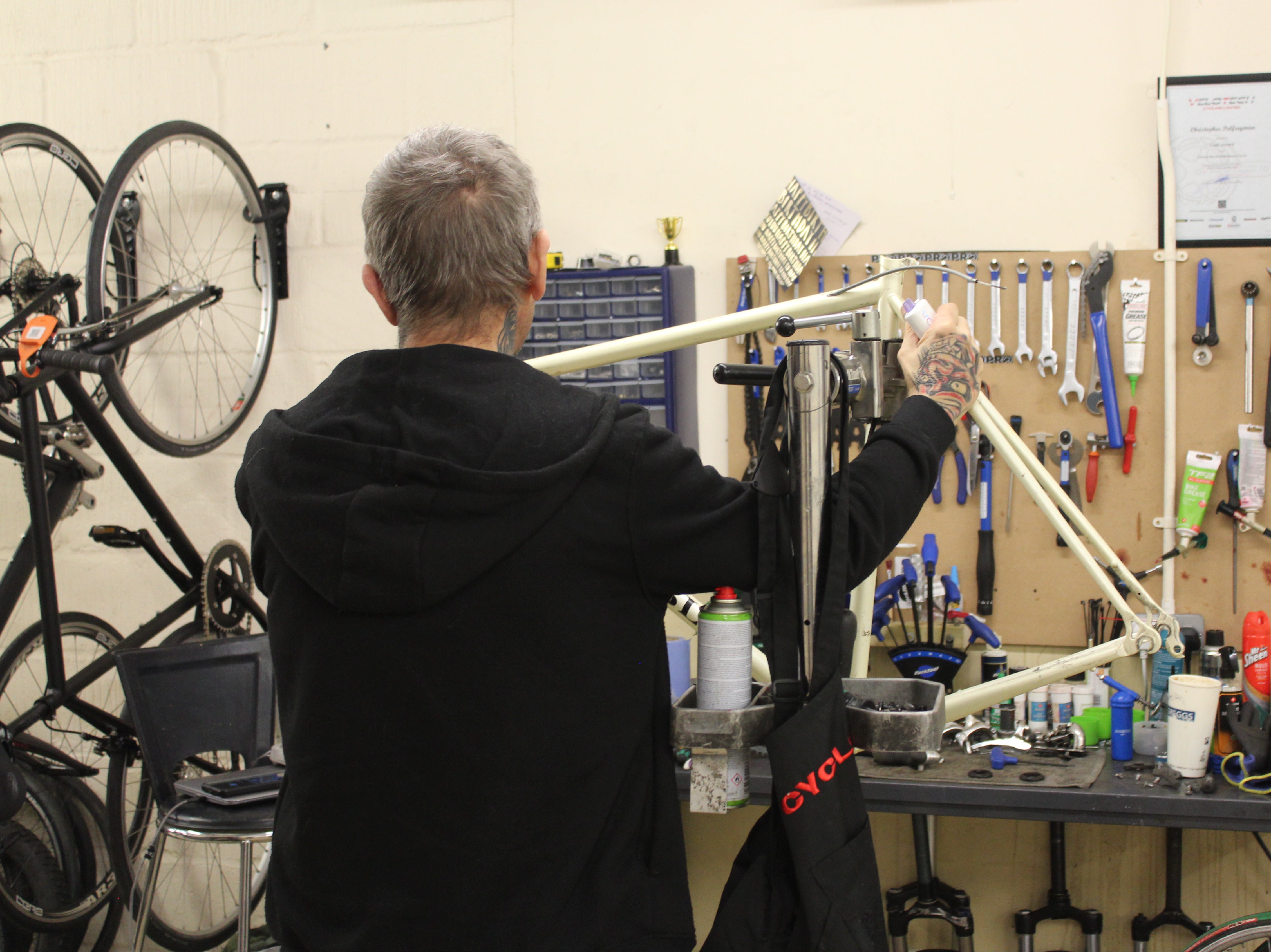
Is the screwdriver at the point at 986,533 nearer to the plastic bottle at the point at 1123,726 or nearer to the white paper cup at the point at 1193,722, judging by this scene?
the plastic bottle at the point at 1123,726

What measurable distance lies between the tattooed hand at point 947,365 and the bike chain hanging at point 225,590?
5.48 ft

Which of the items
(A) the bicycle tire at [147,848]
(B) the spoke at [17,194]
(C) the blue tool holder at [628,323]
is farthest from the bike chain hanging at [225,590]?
(B) the spoke at [17,194]

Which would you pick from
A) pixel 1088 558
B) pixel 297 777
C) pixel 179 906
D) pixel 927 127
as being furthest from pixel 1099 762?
pixel 179 906

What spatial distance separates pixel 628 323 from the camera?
220cm

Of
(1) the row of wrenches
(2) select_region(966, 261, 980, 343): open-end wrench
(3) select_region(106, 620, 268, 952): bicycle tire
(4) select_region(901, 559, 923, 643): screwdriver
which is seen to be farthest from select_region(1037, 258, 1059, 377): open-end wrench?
(3) select_region(106, 620, 268, 952): bicycle tire

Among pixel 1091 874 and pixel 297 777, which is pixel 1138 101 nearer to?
pixel 1091 874

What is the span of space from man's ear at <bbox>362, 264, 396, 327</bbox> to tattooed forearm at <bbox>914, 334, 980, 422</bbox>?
0.40m

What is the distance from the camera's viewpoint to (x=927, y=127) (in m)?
2.11

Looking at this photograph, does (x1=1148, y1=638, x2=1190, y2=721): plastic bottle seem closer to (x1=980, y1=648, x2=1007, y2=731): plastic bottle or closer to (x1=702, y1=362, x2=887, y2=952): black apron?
(x1=980, y1=648, x2=1007, y2=731): plastic bottle

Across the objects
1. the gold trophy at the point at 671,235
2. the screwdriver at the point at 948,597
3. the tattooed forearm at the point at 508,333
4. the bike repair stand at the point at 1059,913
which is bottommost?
the bike repair stand at the point at 1059,913

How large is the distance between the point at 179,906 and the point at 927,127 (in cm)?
255

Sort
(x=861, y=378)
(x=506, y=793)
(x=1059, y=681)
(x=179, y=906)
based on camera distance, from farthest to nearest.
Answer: (x=179, y=906) → (x=1059, y=681) → (x=861, y=378) → (x=506, y=793)

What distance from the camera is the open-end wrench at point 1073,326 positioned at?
80.5 inches

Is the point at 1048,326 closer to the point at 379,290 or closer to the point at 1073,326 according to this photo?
the point at 1073,326
